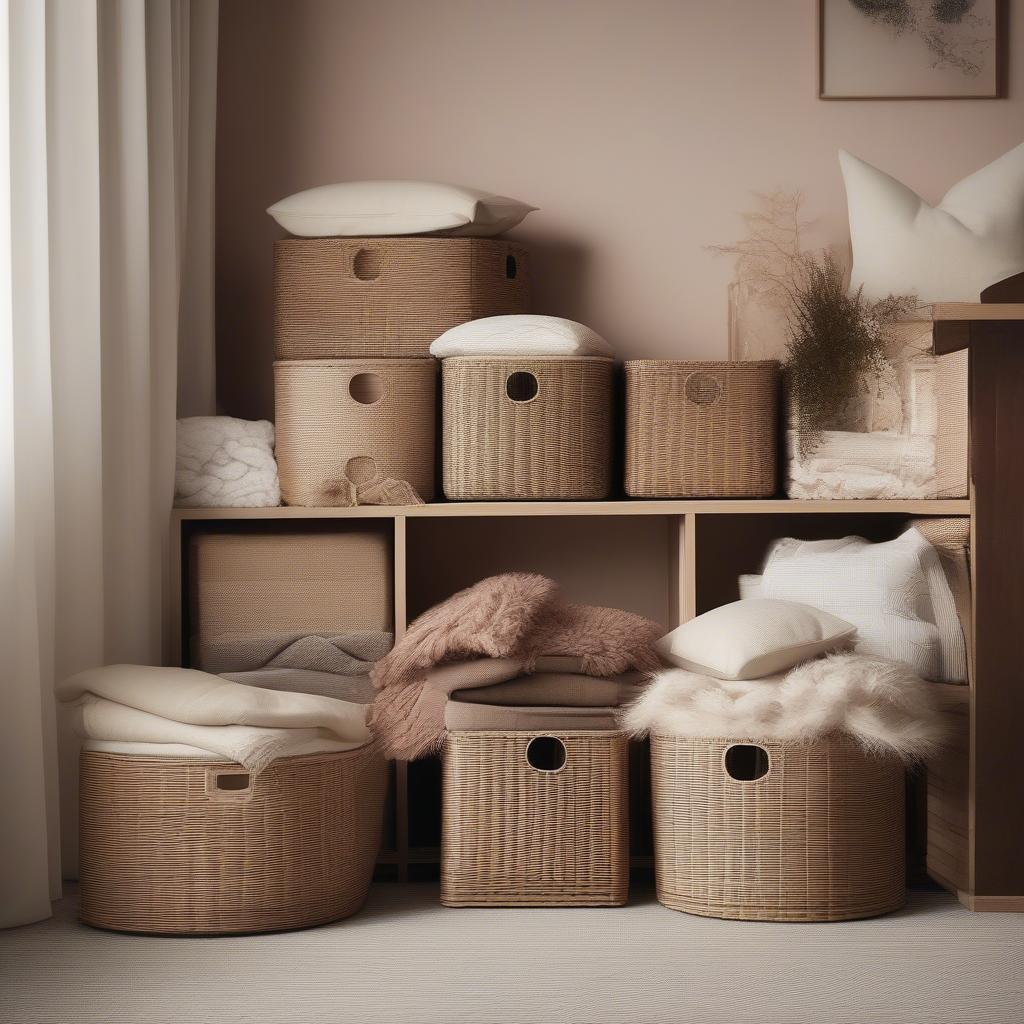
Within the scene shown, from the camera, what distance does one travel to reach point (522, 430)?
256cm

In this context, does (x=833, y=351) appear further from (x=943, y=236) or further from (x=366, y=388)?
(x=366, y=388)

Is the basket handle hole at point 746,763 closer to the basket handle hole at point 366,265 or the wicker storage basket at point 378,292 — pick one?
the wicker storage basket at point 378,292

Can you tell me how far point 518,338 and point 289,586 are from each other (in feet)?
2.18

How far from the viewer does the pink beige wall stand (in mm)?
2979

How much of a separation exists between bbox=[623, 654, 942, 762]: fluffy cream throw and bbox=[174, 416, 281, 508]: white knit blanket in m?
0.91

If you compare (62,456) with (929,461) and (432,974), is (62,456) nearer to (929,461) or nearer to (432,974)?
(432,974)

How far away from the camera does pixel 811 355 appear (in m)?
2.57

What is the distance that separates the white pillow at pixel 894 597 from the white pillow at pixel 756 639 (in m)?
0.12

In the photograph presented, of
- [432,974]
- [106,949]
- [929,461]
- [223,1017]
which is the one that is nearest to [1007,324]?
[929,461]

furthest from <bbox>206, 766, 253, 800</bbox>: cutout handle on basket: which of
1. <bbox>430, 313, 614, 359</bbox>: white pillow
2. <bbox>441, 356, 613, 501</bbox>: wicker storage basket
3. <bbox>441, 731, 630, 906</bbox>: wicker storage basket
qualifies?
<bbox>430, 313, 614, 359</bbox>: white pillow

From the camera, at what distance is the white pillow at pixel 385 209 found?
8.77ft

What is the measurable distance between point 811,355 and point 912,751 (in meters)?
0.83

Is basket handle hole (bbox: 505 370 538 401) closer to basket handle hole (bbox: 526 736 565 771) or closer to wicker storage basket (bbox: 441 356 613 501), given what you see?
wicker storage basket (bbox: 441 356 613 501)

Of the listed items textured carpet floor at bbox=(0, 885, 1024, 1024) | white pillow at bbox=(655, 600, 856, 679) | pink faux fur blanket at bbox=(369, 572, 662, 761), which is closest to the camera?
textured carpet floor at bbox=(0, 885, 1024, 1024)
